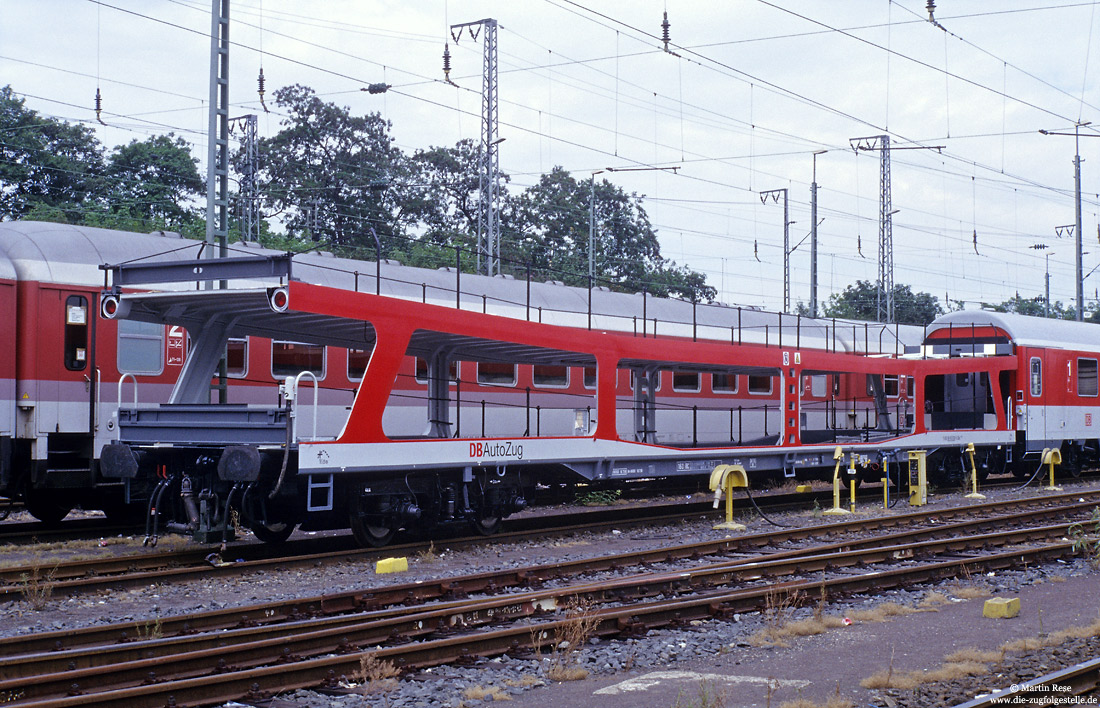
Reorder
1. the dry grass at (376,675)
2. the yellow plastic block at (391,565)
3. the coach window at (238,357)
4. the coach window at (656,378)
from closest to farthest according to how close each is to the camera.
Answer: the dry grass at (376,675)
the yellow plastic block at (391,565)
the coach window at (238,357)
the coach window at (656,378)

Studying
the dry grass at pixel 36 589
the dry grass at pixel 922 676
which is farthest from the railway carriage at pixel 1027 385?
the dry grass at pixel 36 589

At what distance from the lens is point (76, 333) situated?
52.2ft

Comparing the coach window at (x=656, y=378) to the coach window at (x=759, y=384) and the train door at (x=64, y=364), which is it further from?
the train door at (x=64, y=364)

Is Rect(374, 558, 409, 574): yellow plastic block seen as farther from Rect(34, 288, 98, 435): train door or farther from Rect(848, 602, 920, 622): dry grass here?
Rect(34, 288, 98, 435): train door

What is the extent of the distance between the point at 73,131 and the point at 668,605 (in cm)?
4673

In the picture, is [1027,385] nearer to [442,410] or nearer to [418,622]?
[442,410]

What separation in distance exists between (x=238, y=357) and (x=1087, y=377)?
21136 millimetres

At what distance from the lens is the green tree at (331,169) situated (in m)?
52.6

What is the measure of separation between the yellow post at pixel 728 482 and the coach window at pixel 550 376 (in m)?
4.63

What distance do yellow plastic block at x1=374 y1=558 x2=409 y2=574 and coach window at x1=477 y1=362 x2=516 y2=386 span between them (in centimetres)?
734

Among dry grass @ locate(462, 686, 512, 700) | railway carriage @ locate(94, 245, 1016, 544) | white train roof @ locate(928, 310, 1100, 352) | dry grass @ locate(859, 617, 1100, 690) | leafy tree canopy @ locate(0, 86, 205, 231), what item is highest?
leafy tree canopy @ locate(0, 86, 205, 231)

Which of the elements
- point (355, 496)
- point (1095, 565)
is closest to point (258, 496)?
point (355, 496)

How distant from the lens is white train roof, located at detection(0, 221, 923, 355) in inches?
633

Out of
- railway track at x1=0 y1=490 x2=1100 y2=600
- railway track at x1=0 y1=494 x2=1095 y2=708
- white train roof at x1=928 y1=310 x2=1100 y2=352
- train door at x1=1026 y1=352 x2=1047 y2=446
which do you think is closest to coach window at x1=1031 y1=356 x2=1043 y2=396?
train door at x1=1026 y1=352 x2=1047 y2=446
